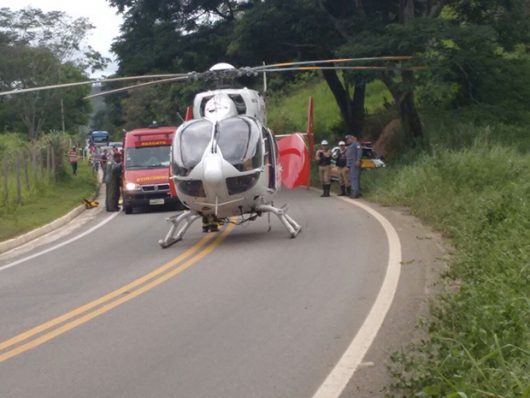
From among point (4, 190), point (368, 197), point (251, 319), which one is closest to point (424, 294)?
point (251, 319)

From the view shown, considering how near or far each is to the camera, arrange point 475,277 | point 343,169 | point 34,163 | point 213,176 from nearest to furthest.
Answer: point 475,277 → point 213,176 → point 343,169 → point 34,163

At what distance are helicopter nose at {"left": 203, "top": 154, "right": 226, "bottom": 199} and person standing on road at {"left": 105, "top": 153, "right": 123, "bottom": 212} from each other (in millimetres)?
11141

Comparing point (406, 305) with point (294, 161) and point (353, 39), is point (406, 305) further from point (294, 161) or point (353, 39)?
point (353, 39)

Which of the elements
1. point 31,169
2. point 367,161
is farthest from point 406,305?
point 31,169

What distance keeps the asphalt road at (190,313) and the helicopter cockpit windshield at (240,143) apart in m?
1.48

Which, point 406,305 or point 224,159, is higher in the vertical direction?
point 224,159

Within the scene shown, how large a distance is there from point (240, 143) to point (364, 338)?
Answer: 23.3 ft

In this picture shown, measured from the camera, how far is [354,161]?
75.6ft

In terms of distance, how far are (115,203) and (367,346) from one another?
1813 cm

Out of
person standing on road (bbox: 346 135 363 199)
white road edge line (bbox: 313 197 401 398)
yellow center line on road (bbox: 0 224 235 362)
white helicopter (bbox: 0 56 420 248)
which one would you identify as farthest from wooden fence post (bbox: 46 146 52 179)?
white road edge line (bbox: 313 197 401 398)

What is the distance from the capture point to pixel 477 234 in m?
12.1

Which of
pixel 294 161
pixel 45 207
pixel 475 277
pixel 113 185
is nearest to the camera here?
pixel 475 277

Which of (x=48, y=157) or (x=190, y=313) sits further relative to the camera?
(x=48, y=157)

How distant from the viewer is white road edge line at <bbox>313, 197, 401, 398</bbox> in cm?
632
